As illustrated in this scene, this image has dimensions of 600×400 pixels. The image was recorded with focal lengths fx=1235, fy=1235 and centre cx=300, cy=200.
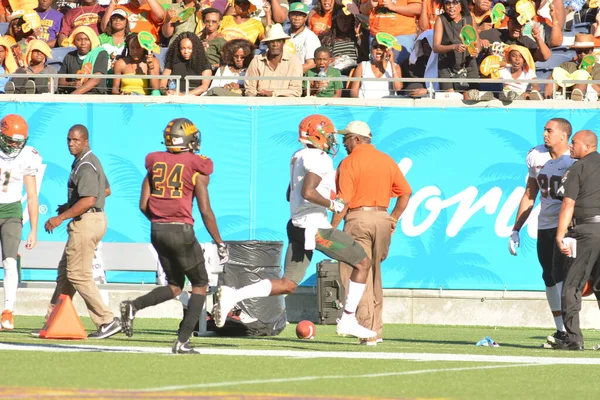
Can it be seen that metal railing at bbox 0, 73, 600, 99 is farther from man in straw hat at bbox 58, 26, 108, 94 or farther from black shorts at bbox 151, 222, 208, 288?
black shorts at bbox 151, 222, 208, 288

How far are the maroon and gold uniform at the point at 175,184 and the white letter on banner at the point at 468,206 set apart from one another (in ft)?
23.0

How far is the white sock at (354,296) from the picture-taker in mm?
11109

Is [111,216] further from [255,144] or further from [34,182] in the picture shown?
[34,182]

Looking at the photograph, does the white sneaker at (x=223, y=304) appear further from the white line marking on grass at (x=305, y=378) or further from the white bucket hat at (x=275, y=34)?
the white bucket hat at (x=275, y=34)

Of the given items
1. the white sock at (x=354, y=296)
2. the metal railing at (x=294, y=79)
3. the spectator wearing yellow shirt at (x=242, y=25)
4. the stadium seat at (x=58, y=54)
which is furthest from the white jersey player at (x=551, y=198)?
the stadium seat at (x=58, y=54)

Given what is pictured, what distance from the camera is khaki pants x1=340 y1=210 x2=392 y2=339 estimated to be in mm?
11727

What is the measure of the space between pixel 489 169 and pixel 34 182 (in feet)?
20.8

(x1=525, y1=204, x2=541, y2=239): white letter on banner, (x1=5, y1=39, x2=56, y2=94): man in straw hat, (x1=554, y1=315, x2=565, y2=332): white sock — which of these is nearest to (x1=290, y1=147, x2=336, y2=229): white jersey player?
(x1=554, y1=315, x2=565, y2=332): white sock

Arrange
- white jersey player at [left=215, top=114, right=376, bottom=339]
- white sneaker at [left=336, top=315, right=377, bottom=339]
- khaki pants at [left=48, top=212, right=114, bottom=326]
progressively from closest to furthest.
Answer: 1. white jersey player at [left=215, top=114, right=376, bottom=339]
2. white sneaker at [left=336, top=315, right=377, bottom=339]
3. khaki pants at [left=48, top=212, right=114, bottom=326]

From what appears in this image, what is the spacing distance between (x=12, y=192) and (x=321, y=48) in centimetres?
647

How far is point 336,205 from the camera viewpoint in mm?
10852

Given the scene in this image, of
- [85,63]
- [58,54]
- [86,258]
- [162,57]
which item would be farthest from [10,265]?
[58,54]

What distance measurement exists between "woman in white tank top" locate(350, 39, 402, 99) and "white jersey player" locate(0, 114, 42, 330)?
566 cm

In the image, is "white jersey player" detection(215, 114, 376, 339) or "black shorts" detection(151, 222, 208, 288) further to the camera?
"white jersey player" detection(215, 114, 376, 339)
